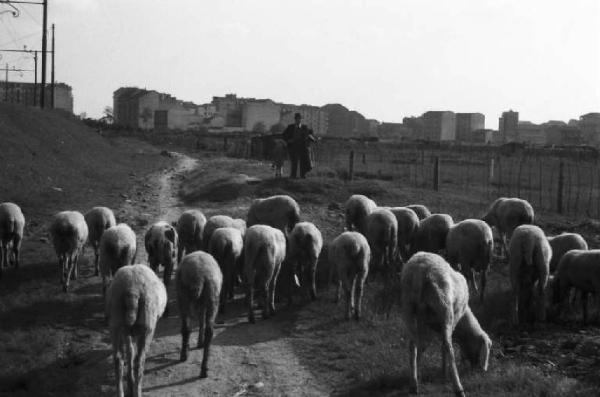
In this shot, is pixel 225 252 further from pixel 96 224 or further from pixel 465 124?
A: pixel 465 124

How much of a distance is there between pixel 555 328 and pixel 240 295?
5.98 m

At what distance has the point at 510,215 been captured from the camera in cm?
1636

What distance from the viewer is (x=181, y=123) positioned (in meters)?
120

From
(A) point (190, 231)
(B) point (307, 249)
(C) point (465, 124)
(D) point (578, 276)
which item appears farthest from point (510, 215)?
(C) point (465, 124)

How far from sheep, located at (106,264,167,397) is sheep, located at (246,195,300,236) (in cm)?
748

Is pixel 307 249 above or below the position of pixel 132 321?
above

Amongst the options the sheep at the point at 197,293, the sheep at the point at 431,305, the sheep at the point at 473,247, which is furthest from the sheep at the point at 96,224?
the sheep at the point at 431,305

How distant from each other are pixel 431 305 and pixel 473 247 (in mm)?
5055

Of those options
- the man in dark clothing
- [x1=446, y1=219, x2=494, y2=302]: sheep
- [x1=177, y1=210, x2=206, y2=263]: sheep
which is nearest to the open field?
[x1=446, y1=219, x2=494, y2=302]: sheep

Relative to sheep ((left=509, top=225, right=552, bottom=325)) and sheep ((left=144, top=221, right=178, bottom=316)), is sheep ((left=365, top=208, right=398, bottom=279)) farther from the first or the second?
sheep ((left=144, top=221, right=178, bottom=316))

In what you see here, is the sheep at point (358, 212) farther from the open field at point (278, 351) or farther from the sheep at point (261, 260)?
the sheep at point (261, 260)

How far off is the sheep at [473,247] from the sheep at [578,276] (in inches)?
51.6

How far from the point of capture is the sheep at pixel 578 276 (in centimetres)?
1151

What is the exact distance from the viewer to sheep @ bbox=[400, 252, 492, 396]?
7965 mm
